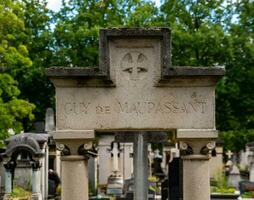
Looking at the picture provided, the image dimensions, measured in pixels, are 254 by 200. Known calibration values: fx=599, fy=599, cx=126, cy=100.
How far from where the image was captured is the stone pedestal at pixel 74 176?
7543mm

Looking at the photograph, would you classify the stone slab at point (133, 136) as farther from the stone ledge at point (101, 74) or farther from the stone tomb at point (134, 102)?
the stone ledge at point (101, 74)

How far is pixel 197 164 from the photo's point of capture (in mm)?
7570

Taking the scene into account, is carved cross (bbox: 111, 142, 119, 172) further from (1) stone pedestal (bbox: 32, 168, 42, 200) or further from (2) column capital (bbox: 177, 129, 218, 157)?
(2) column capital (bbox: 177, 129, 218, 157)

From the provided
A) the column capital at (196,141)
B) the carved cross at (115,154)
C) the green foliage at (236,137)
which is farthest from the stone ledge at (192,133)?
the green foliage at (236,137)

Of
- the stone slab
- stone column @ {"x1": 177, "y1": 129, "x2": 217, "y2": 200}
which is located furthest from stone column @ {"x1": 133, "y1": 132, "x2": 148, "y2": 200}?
stone column @ {"x1": 177, "y1": 129, "x2": 217, "y2": 200}

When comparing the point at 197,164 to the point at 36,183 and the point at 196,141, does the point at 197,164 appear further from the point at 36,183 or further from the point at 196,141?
the point at 36,183

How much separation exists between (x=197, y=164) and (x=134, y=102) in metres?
1.12

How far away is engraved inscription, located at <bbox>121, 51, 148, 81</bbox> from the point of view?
7.55 m

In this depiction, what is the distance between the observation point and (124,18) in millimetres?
37781

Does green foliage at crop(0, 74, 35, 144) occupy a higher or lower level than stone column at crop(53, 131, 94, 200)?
higher

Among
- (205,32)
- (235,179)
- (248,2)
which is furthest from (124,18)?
(235,179)

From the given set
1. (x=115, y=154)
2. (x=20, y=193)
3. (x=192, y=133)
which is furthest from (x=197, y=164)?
(x=115, y=154)

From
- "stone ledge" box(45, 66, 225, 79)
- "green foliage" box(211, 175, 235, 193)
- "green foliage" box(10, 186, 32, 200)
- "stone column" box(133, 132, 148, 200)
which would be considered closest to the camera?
"stone ledge" box(45, 66, 225, 79)

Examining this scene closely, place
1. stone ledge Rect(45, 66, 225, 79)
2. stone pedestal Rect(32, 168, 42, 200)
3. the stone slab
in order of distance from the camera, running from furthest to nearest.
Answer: stone pedestal Rect(32, 168, 42, 200)
the stone slab
stone ledge Rect(45, 66, 225, 79)
